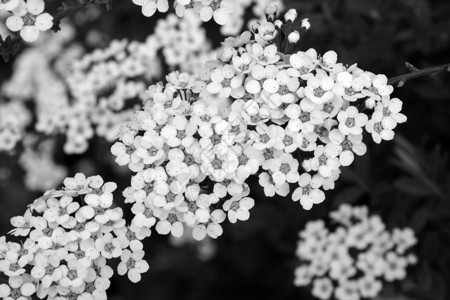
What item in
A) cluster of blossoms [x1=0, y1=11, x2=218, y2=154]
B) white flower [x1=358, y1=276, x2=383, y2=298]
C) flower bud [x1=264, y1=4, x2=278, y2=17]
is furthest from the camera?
cluster of blossoms [x1=0, y1=11, x2=218, y2=154]

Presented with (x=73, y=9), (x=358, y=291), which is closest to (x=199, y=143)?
(x=73, y=9)

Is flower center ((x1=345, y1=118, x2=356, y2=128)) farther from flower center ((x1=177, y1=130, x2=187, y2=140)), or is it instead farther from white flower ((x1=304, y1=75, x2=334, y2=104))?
flower center ((x1=177, y1=130, x2=187, y2=140))

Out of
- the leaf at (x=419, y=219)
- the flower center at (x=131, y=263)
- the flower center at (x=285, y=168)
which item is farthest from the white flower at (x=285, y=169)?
the leaf at (x=419, y=219)

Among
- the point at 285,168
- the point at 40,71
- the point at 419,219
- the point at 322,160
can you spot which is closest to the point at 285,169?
the point at 285,168

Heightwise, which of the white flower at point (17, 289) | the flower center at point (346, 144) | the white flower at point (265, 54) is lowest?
the white flower at point (17, 289)

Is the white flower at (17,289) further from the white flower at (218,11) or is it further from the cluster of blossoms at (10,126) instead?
the cluster of blossoms at (10,126)

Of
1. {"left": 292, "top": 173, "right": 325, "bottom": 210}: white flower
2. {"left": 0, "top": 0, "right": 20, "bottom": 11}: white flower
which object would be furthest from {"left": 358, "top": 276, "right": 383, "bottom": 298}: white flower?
{"left": 0, "top": 0, "right": 20, "bottom": 11}: white flower
